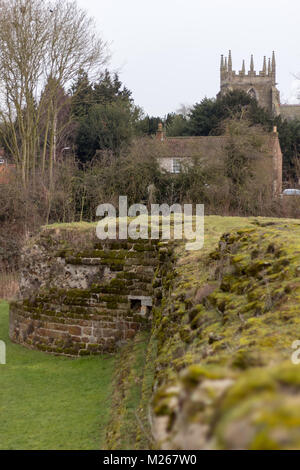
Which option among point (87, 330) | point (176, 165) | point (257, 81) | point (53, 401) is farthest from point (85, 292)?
point (257, 81)

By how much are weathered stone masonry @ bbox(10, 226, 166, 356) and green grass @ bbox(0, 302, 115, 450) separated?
41cm

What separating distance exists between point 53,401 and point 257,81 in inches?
2059

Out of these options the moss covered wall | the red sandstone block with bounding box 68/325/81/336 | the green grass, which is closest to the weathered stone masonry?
the red sandstone block with bounding box 68/325/81/336

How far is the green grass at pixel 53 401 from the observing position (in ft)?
19.3

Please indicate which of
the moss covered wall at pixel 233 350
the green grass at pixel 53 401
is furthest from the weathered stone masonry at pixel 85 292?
the moss covered wall at pixel 233 350

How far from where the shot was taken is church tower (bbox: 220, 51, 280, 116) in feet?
174

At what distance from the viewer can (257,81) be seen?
177ft

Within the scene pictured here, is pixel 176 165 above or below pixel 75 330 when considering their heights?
above

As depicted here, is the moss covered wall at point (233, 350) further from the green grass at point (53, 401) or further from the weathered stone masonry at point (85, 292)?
the weathered stone masonry at point (85, 292)

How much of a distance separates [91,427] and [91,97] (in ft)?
83.6

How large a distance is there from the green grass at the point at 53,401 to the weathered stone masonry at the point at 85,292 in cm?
41

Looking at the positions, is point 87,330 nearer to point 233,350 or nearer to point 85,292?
point 85,292

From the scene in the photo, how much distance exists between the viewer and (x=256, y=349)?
2.46 metres

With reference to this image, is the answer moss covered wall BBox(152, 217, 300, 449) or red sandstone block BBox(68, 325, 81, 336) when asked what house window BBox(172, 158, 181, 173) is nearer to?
red sandstone block BBox(68, 325, 81, 336)
